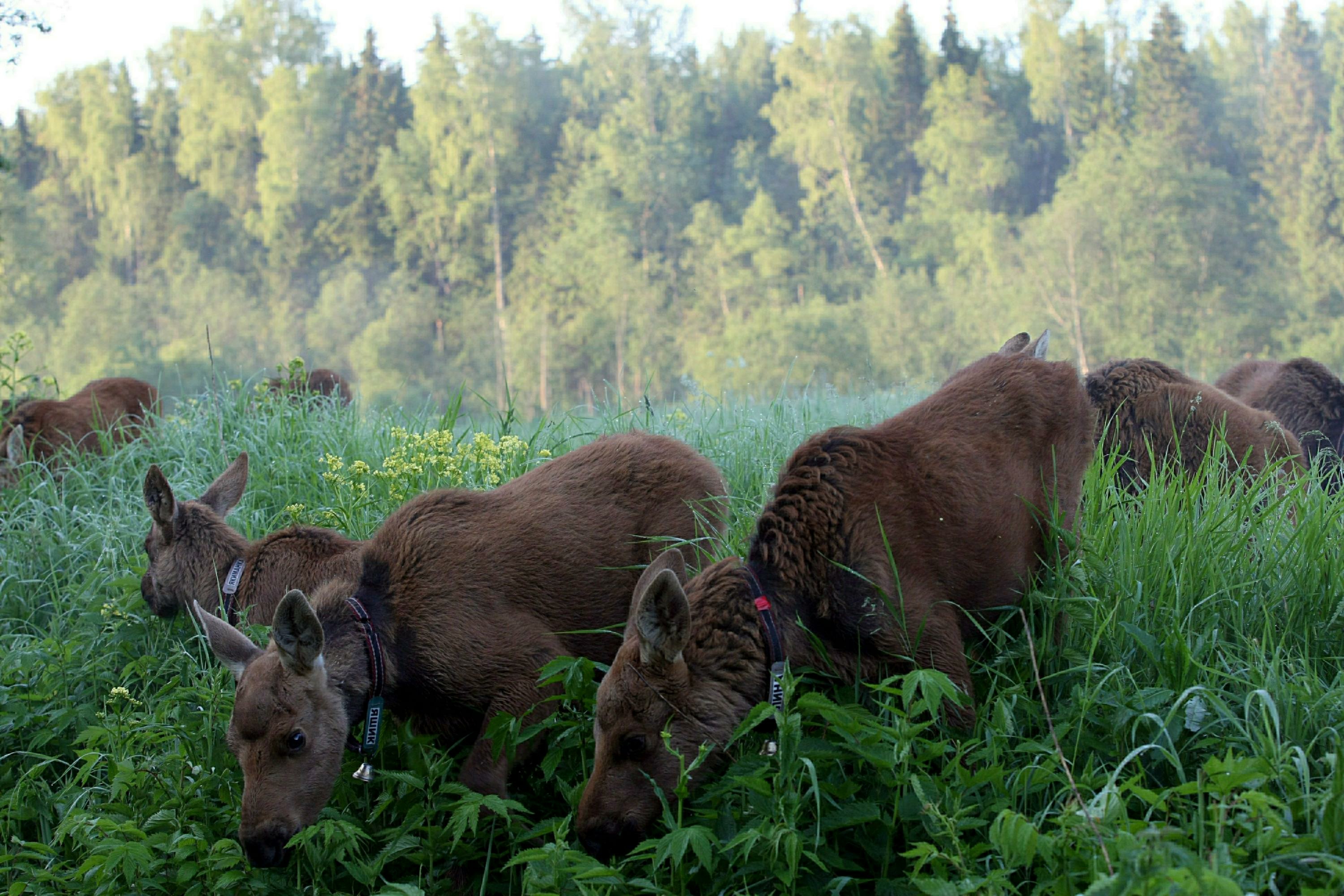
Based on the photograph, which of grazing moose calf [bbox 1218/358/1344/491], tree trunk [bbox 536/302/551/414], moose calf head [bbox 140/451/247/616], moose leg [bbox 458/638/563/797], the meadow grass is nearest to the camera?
the meadow grass

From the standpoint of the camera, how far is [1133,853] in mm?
2541

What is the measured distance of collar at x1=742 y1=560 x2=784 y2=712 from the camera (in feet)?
11.9

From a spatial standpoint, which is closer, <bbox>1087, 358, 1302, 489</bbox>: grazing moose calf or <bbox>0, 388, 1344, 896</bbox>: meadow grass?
<bbox>0, 388, 1344, 896</bbox>: meadow grass

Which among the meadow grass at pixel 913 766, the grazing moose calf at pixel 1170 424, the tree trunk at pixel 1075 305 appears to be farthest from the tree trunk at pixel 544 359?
the meadow grass at pixel 913 766

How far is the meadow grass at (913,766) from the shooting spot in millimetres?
3014

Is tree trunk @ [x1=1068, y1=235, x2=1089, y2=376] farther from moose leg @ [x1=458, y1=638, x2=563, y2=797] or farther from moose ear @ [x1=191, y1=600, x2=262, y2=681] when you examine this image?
moose ear @ [x1=191, y1=600, x2=262, y2=681]

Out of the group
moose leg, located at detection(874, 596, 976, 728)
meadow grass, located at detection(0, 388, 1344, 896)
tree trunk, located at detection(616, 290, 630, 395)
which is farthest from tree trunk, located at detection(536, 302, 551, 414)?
moose leg, located at detection(874, 596, 976, 728)

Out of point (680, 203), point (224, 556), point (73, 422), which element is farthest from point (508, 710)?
point (680, 203)

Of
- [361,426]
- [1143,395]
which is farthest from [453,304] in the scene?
[1143,395]

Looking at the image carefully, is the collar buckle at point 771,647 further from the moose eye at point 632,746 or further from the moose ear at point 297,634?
the moose ear at point 297,634

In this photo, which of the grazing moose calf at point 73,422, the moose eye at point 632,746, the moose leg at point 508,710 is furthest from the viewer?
the grazing moose calf at point 73,422

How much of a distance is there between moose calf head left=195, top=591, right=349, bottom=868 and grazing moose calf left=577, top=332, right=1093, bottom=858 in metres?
1.07

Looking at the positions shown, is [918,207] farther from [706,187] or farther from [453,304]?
[453,304]

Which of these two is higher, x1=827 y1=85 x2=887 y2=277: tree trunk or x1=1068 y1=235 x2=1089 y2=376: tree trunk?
x1=827 y1=85 x2=887 y2=277: tree trunk
